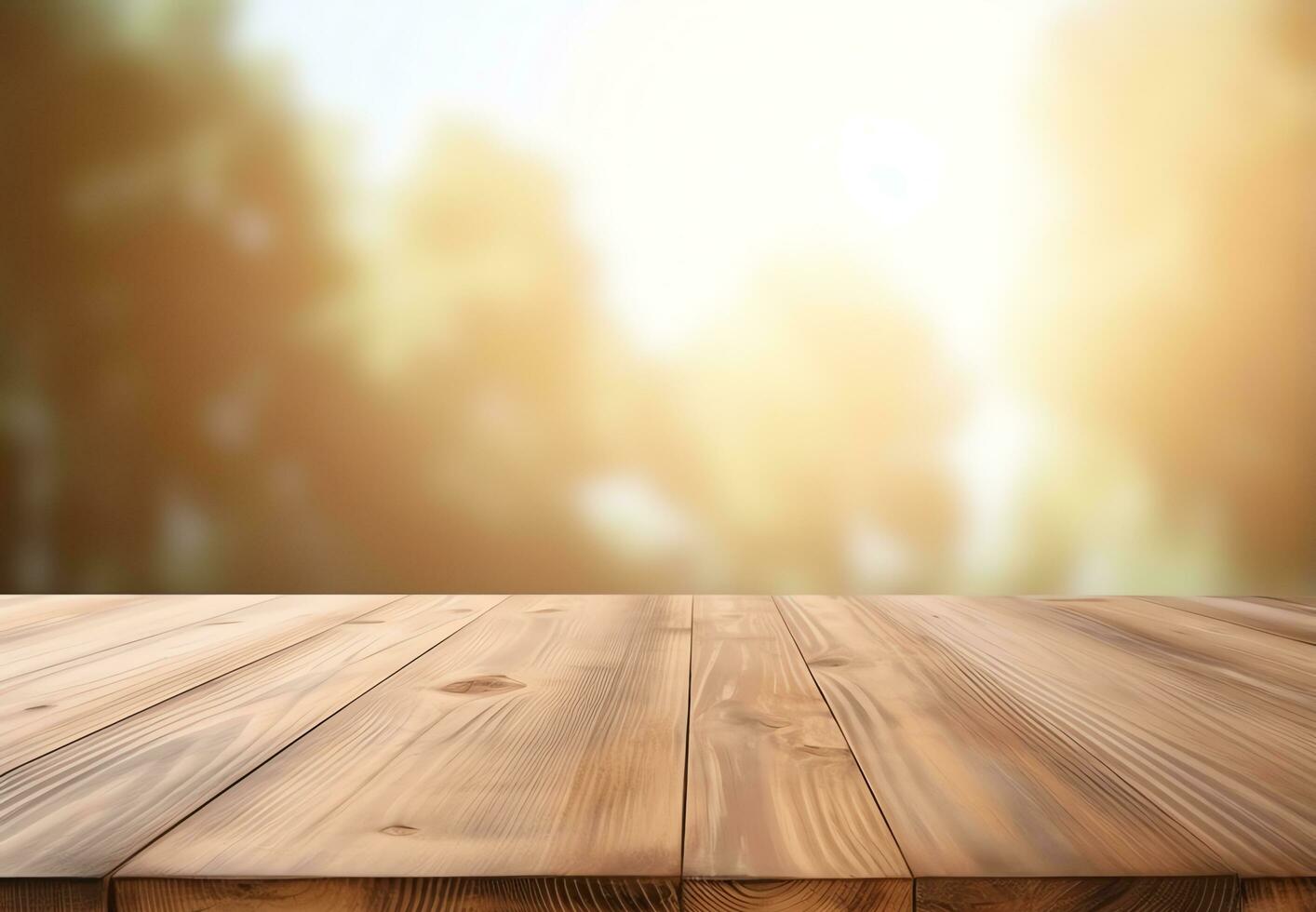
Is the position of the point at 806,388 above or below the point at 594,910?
above

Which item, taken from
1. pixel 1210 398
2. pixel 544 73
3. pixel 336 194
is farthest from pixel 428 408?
pixel 1210 398

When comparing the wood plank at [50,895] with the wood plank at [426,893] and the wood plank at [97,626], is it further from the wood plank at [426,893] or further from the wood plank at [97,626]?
the wood plank at [97,626]

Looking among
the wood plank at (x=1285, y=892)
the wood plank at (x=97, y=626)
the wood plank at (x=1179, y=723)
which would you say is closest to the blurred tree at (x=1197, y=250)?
the wood plank at (x=1179, y=723)

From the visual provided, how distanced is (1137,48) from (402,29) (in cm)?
186

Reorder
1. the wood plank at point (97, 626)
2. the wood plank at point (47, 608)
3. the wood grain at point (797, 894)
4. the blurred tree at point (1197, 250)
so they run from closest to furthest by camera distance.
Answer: the wood grain at point (797, 894) < the wood plank at point (97, 626) < the wood plank at point (47, 608) < the blurred tree at point (1197, 250)

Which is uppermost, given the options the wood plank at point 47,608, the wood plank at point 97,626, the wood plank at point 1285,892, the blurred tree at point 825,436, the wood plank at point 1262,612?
the blurred tree at point 825,436

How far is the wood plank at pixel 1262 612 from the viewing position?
33.3 inches

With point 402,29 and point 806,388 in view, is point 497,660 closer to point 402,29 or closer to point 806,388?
point 806,388

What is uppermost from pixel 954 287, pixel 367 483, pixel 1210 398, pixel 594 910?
pixel 954 287

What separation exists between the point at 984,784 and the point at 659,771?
0.14m

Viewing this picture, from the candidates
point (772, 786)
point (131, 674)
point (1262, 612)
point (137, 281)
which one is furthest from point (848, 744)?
point (137, 281)

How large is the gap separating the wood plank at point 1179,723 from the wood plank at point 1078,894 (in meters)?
0.02

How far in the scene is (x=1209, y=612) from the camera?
94 cm

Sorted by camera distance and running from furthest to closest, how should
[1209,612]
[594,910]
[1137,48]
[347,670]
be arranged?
1. [1137,48]
2. [1209,612]
3. [347,670]
4. [594,910]
